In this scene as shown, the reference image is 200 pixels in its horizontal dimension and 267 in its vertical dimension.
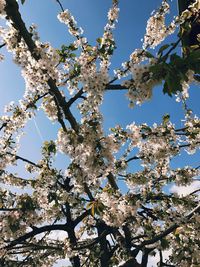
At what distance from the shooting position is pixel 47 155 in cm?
1012

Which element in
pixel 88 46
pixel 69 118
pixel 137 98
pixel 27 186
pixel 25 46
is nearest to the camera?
pixel 137 98

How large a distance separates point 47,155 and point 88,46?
4.30 metres

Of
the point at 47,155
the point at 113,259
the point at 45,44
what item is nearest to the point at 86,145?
the point at 45,44

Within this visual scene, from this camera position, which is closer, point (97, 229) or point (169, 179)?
point (169, 179)

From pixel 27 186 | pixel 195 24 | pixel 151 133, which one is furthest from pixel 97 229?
pixel 195 24

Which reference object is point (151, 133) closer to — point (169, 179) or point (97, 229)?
point (169, 179)

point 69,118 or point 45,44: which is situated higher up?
point 45,44

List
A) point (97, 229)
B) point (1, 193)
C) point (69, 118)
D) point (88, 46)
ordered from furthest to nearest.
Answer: point (97, 229) < point (1, 193) < point (88, 46) < point (69, 118)

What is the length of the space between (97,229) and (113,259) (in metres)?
1.87

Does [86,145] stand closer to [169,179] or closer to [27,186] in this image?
[169,179]

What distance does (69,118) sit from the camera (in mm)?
6184

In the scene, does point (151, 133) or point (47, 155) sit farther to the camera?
point (47, 155)

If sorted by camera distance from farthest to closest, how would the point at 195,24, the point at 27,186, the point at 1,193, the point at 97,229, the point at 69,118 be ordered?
the point at 97,229 < the point at 27,186 < the point at 1,193 < the point at 69,118 < the point at 195,24

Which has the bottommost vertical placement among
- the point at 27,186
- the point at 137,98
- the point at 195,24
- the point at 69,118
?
the point at 195,24
